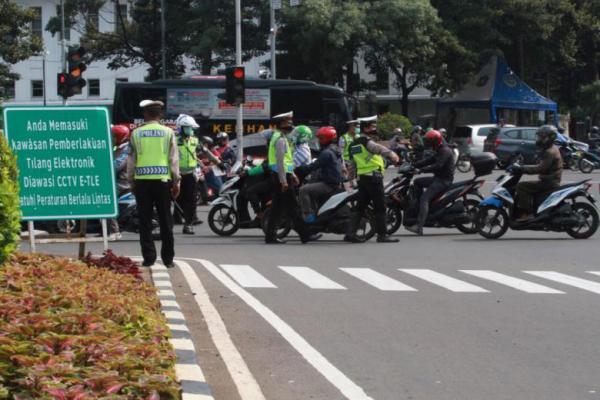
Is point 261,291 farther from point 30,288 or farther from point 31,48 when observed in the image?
point 31,48

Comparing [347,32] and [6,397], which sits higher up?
[347,32]

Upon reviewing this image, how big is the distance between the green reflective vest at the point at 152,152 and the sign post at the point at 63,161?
0.60 m

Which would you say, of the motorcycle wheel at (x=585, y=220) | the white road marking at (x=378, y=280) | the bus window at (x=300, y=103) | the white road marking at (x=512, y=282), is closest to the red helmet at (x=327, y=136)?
the motorcycle wheel at (x=585, y=220)

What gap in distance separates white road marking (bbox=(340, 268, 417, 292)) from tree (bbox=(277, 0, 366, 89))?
3996cm

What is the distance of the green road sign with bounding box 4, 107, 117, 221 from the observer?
12.3 m

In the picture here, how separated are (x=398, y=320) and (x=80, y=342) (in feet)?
14.4

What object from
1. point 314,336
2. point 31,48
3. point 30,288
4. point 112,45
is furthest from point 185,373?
point 112,45

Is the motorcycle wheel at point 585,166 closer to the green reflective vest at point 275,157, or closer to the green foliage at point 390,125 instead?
the green foliage at point 390,125

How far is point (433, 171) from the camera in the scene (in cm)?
1986

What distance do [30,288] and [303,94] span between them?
113ft

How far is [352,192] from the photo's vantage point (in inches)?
741

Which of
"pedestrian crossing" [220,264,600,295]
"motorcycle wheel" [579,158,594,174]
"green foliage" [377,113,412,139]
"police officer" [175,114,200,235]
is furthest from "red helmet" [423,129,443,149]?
"green foliage" [377,113,412,139]

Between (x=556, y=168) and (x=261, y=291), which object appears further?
(x=556, y=168)

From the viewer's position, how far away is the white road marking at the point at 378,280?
41.3 feet
